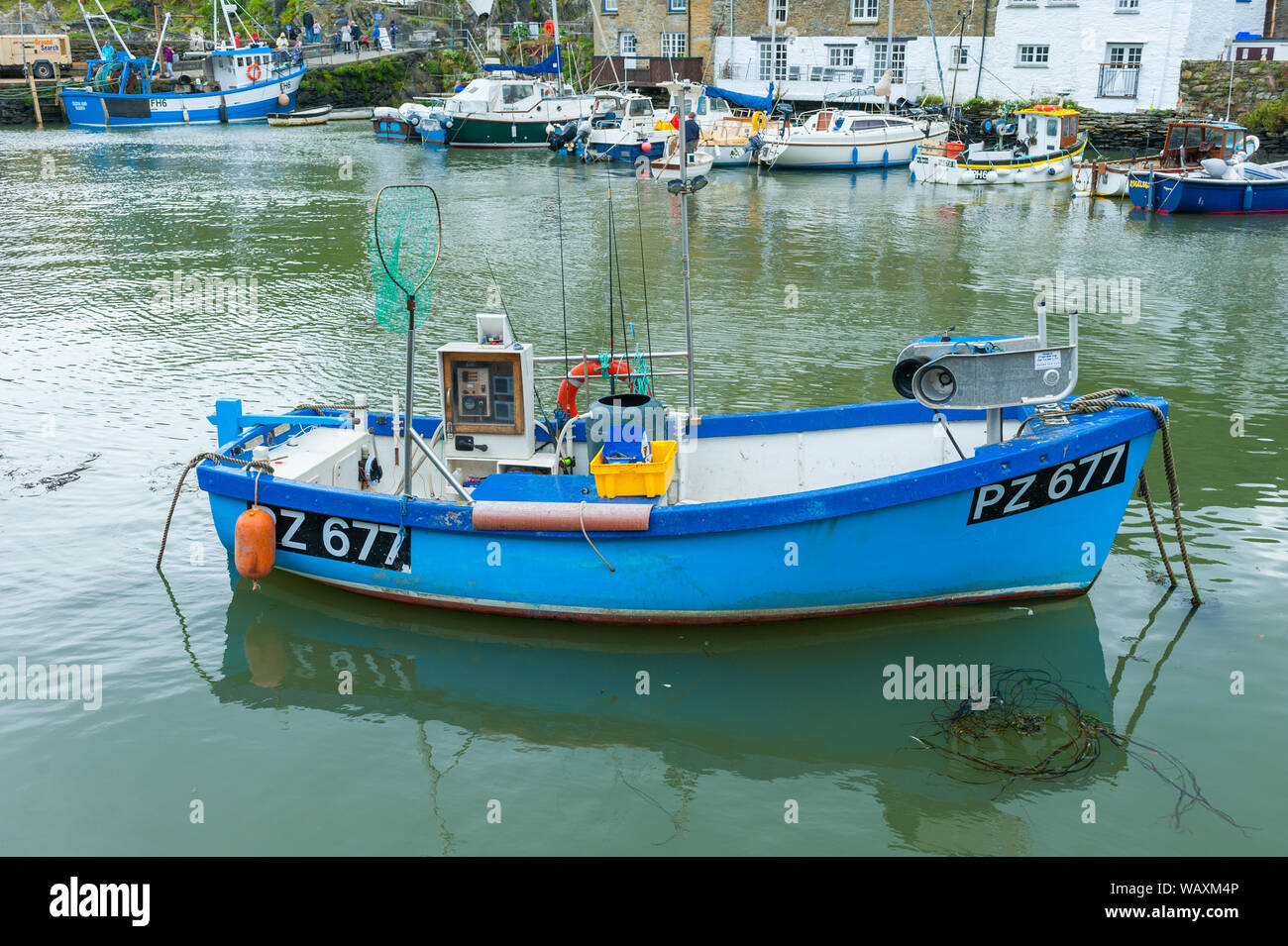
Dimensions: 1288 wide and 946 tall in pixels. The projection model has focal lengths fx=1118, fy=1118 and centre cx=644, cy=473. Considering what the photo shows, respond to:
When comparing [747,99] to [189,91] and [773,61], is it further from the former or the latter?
[189,91]

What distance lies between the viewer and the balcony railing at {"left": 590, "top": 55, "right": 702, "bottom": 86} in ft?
160

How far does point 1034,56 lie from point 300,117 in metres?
32.2

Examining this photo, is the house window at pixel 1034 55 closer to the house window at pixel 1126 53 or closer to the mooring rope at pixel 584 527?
the house window at pixel 1126 53

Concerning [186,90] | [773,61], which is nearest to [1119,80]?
[773,61]

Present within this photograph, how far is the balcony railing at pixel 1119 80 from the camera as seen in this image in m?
39.2

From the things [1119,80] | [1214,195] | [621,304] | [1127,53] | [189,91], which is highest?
[1127,53]

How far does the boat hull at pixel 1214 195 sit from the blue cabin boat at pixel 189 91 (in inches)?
1635

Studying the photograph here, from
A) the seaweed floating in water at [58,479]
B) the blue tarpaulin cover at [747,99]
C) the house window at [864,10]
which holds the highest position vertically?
the house window at [864,10]

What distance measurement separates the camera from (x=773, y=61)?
48.2 m

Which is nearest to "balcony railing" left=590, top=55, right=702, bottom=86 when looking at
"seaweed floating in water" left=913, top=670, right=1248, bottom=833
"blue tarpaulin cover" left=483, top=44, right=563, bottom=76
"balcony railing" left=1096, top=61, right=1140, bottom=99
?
"blue tarpaulin cover" left=483, top=44, right=563, bottom=76

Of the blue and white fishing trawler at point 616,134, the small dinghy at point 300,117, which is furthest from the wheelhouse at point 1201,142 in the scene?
the small dinghy at point 300,117

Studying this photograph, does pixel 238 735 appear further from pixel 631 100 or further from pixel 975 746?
pixel 631 100

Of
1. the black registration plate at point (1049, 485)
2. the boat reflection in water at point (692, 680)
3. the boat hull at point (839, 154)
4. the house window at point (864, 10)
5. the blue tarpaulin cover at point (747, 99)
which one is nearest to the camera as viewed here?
the boat reflection in water at point (692, 680)

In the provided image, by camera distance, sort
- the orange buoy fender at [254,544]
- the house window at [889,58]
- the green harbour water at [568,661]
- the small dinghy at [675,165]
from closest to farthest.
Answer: the green harbour water at [568,661] → the orange buoy fender at [254,544] → the small dinghy at [675,165] → the house window at [889,58]
